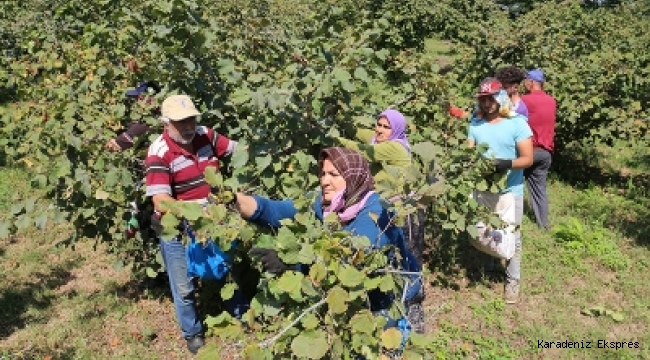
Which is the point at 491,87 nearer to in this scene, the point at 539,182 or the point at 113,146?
the point at 539,182

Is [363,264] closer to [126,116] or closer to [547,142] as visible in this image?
[126,116]

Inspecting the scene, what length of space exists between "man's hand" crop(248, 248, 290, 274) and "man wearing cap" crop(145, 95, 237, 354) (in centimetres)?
104

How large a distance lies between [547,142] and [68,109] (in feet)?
14.1

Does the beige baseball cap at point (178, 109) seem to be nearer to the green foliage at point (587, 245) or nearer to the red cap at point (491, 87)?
the red cap at point (491, 87)

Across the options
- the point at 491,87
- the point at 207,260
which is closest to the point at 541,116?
the point at 491,87

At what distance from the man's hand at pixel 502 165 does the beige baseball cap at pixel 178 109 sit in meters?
2.01

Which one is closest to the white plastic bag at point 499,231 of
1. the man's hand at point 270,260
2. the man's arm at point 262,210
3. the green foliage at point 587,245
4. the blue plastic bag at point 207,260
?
the green foliage at point 587,245

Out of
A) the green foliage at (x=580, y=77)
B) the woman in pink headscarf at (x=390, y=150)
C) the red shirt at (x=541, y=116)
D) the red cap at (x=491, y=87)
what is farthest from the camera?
the green foliage at (x=580, y=77)

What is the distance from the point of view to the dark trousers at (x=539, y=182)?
17.4 feet

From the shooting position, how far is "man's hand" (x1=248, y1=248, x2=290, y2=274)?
6.14 feet

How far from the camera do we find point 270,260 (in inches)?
73.8

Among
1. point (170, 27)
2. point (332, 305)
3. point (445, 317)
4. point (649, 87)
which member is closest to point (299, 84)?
point (170, 27)

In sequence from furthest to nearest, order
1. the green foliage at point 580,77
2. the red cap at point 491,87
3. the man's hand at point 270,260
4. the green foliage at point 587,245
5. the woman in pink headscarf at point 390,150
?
the green foliage at point 580,77, the green foliage at point 587,245, the red cap at point 491,87, the woman in pink headscarf at point 390,150, the man's hand at point 270,260

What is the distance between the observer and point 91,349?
3.61 metres
